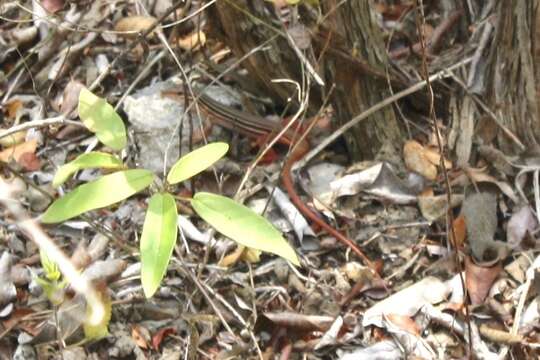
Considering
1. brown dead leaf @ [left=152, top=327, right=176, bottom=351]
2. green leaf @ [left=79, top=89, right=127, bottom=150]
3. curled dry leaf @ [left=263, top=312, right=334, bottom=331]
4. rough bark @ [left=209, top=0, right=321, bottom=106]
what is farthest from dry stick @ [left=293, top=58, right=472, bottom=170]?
green leaf @ [left=79, top=89, right=127, bottom=150]

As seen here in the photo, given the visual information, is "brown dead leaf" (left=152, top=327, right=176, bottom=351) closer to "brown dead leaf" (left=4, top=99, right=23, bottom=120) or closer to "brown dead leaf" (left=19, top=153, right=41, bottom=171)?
"brown dead leaf" (left=19, top=153, right=41, bottom=171)

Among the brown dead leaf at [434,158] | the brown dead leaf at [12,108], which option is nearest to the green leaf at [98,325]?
the brown dead leaf at [12,108]

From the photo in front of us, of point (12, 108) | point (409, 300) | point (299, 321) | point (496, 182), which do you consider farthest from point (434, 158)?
point (12, 108)

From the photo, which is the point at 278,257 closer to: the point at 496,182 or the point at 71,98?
the point at 496,182

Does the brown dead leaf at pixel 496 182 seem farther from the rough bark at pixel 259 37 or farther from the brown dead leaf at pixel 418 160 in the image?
the rough bark at pixel 259 37

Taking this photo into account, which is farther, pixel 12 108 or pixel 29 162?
pixel 12 108

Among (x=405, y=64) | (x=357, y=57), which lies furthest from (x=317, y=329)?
(x=405, y=64)
